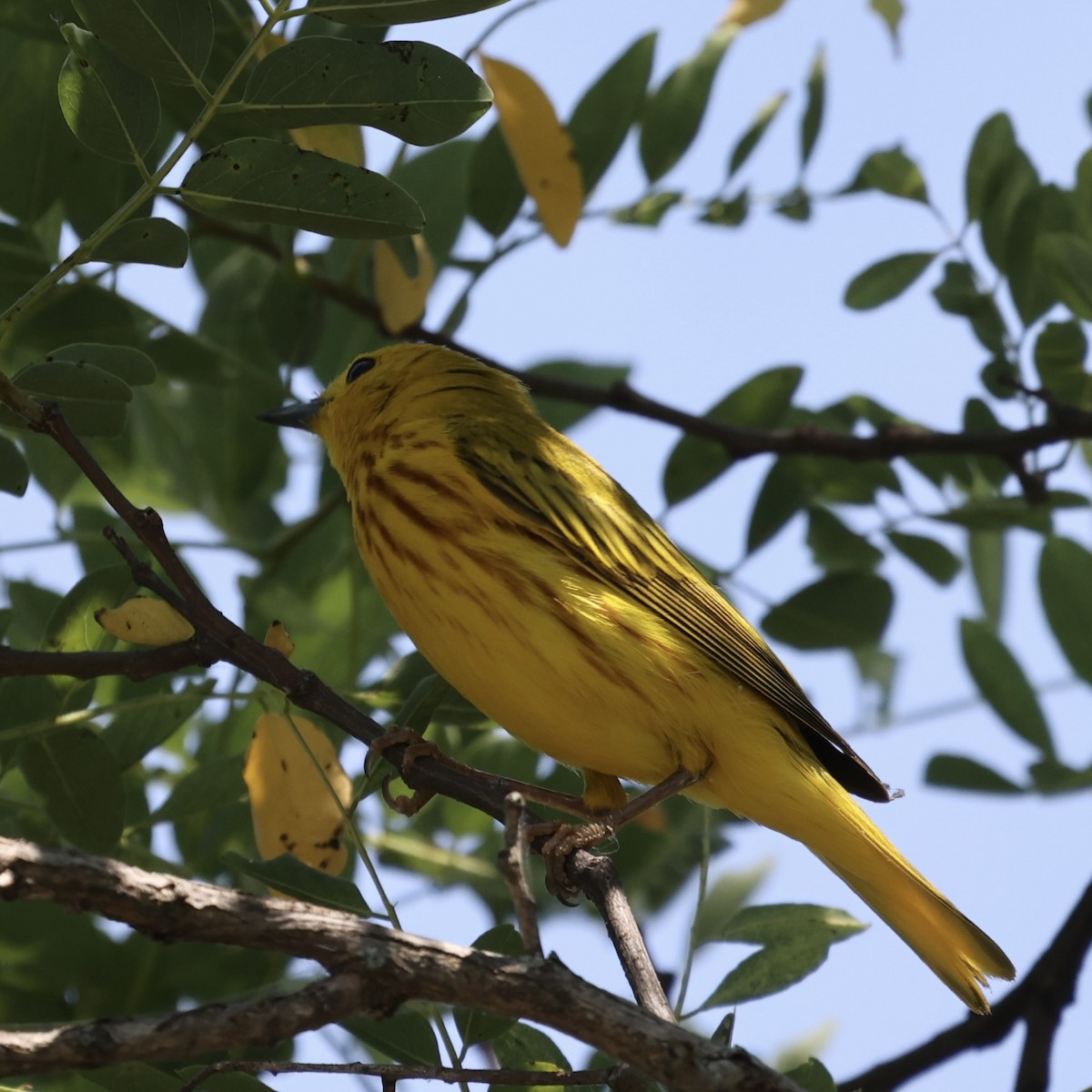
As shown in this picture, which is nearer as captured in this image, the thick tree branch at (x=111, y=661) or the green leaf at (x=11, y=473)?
the thick tree branch at (x=111, y=661)

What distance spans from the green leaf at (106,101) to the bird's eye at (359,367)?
184 cm

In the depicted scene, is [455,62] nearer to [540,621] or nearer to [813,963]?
[540,621]

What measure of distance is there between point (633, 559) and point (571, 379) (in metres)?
1.22

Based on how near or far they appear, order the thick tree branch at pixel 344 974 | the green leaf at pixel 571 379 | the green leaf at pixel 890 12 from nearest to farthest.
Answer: the thick tree branch at pixel 344 974
the green leaf at pixel 890 12
the green leaf at pixel 571 379

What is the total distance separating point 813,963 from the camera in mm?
2943

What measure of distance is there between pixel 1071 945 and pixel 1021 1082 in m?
0.46

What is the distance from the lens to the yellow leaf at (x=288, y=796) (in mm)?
3035

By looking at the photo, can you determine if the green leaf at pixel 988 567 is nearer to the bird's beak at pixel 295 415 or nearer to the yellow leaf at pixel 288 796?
the bird's beak at pixel 295 415

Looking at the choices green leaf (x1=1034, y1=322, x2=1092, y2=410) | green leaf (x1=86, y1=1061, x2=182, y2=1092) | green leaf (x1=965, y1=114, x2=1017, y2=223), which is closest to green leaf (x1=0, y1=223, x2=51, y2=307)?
green leaf (x1=86, y1=1061, x2=182, y2=1092)

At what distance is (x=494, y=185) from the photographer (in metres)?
4.11

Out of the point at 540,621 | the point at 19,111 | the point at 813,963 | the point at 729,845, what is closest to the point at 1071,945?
the point at 729,845

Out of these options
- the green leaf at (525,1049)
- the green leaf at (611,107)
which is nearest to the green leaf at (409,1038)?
the green leaf at (525,1049)

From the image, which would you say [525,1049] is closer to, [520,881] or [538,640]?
[520,881]

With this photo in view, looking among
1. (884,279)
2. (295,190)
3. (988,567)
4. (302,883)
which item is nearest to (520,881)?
(302,883)
